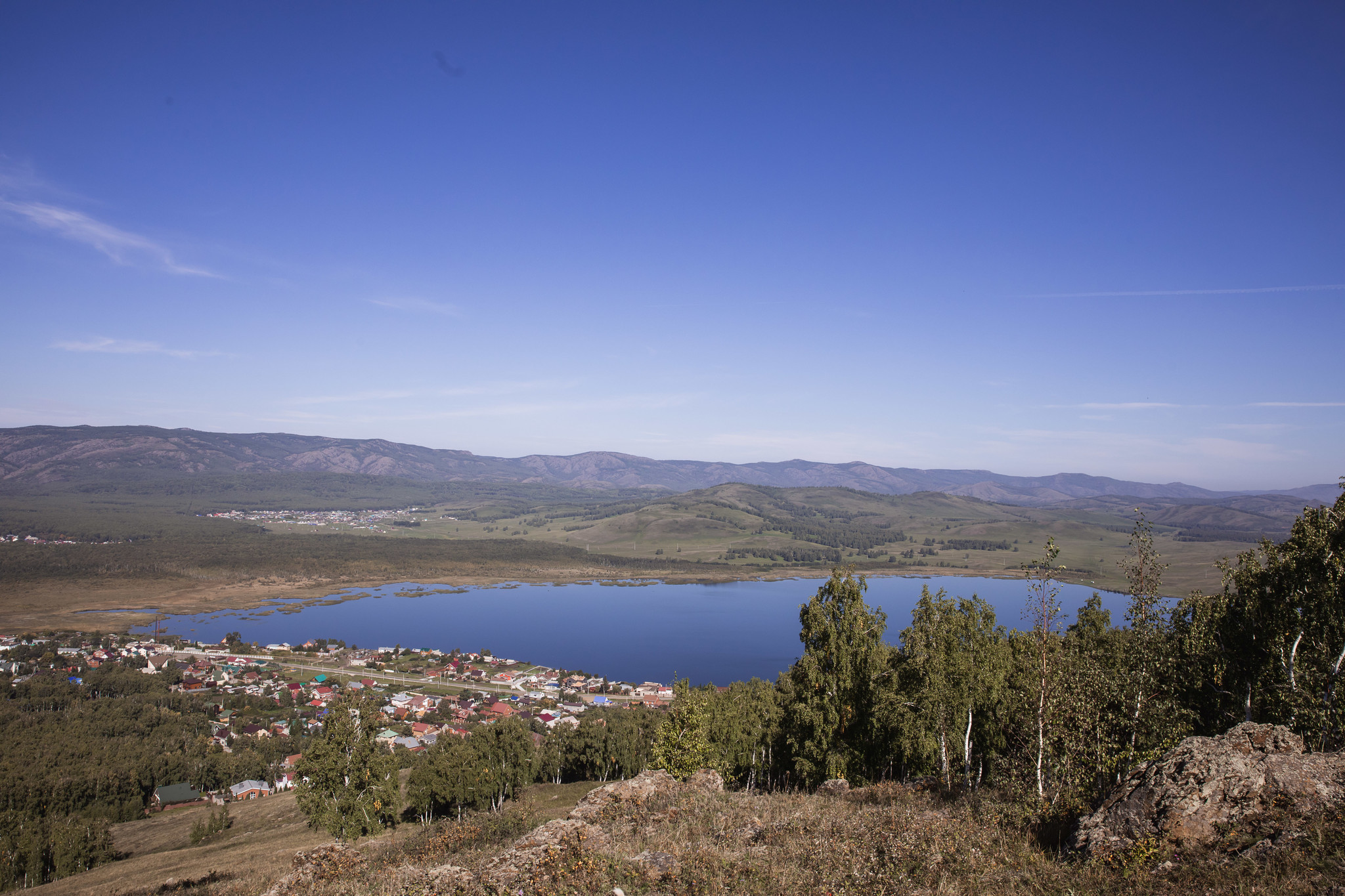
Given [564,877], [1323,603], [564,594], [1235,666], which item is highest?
[1323,603]

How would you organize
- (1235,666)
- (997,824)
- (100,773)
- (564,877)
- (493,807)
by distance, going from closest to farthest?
(564,877)
(997,824)
(1235,666)
(493,807)
(100,773)

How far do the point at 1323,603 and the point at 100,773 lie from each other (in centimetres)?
6718

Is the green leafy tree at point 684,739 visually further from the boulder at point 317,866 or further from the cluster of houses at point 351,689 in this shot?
the cluster of houses at point 351,689

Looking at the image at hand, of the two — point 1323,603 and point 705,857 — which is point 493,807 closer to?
point 705,857

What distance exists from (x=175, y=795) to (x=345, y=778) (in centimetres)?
3992

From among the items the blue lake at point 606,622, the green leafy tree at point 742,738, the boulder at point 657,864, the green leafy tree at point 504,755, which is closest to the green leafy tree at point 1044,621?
the boulder at point 657,864

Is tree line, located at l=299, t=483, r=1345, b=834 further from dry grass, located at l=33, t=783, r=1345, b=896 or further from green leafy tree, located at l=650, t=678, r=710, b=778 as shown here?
dry grass, located at l=33, t=783, r=1345, b=896

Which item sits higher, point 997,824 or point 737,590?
point 997,824

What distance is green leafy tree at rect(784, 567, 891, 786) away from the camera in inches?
742

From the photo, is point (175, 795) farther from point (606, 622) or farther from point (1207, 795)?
point (606, 622)

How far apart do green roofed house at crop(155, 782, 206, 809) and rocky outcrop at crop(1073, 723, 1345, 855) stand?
60540mm

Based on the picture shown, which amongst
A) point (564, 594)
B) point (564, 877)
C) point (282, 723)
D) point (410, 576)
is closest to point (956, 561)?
point (564, 594)

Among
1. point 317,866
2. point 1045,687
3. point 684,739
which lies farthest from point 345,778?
point 1045,687

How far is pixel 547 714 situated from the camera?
57.2 meters
